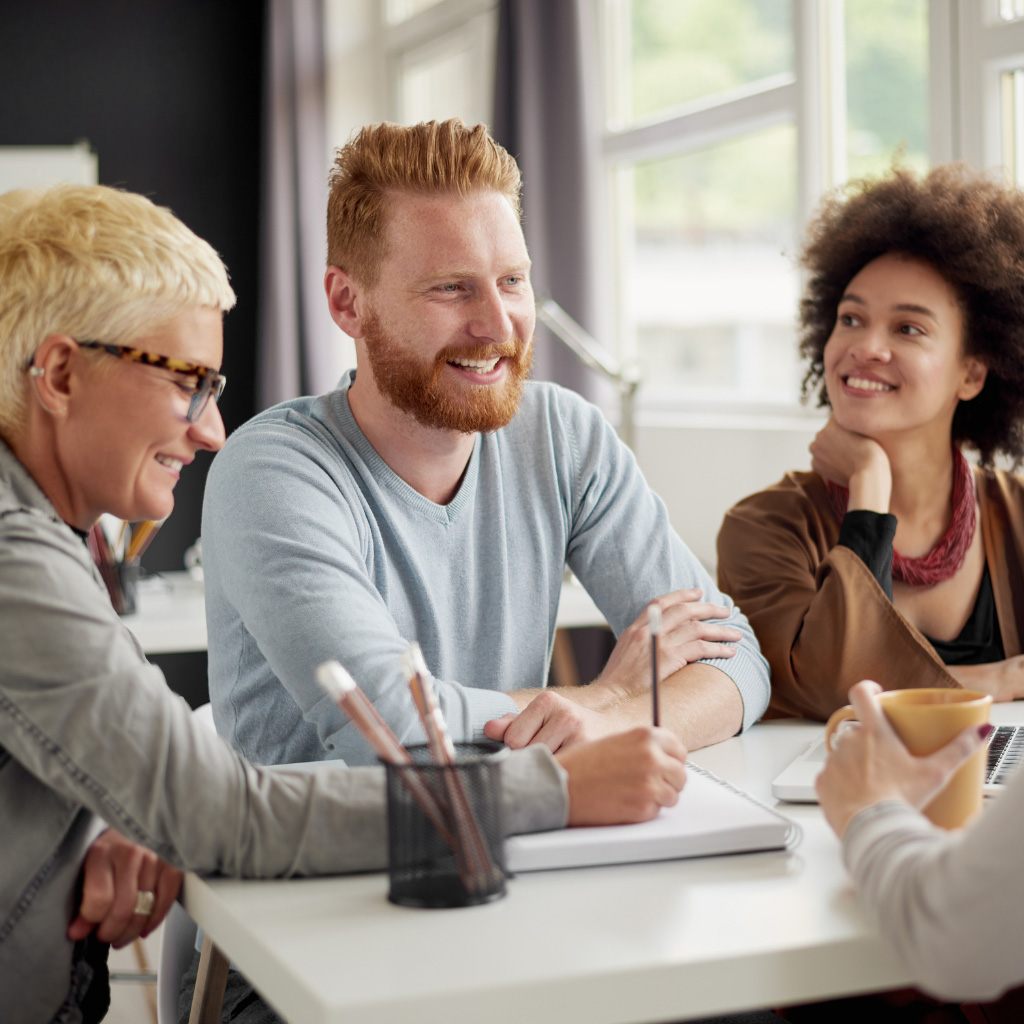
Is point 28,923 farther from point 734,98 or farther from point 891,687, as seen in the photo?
point 734,98

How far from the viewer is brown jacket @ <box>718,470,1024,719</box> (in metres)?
1.59

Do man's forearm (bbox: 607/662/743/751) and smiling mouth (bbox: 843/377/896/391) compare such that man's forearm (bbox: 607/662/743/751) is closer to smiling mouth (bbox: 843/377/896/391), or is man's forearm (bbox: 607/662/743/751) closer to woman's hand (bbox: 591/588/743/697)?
woman's hand (bbox: 591/588/743/697)

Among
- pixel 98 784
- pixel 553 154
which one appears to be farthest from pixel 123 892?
pixel 553 154

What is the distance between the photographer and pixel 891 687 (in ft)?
5.24

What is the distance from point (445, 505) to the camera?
1.67 metres

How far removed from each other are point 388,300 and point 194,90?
3954 millimetres

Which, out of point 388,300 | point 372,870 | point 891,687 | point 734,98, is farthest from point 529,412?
point 734,98

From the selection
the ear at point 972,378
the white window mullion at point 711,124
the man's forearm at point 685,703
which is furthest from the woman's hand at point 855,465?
the white window mullion at point 711,124

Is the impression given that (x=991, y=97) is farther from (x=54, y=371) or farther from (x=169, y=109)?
(x=169, y=109)

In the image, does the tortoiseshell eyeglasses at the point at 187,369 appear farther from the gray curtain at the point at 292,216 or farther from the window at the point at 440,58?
the gray curtain at the point at 292,216

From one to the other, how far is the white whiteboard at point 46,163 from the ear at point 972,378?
3.87 metres

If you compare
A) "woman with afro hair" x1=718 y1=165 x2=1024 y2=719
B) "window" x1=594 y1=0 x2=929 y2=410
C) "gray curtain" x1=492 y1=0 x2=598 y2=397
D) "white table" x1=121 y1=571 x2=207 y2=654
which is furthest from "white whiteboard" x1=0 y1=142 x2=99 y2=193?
"woman with afro hair" x1=718 y1=165 x2=1024 y2=719

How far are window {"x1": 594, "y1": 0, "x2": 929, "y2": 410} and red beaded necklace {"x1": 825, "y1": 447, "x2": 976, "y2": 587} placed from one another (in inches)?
47.4

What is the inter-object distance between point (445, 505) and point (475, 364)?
19 centimetres
